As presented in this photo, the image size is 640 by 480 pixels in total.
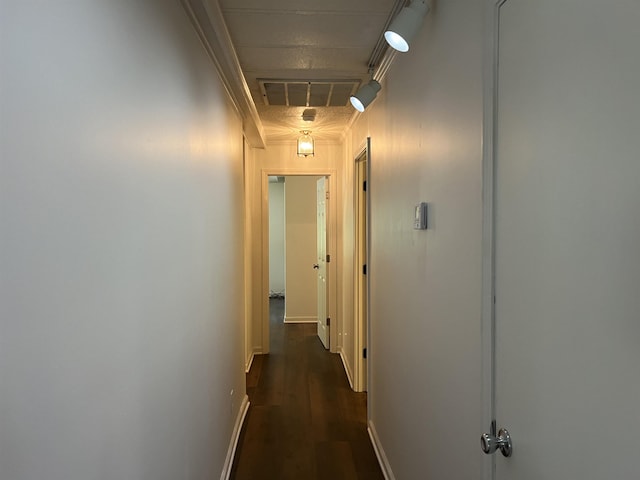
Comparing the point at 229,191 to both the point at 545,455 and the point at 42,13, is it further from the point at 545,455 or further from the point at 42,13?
the point at 545,455

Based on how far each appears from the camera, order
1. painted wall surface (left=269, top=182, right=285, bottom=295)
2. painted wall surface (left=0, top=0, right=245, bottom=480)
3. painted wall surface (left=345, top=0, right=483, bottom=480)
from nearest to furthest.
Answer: painted wall surface (left=0, top=0, right=245, bottom=480) < painted wall surface (left=345, top=0, right=483, bottom=480) < painted wall surface (left=269, top=182, right=285, bottom=295)

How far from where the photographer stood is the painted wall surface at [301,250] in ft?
20.9

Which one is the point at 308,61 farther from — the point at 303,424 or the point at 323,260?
the point at 323,260

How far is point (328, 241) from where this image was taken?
470 centimetres

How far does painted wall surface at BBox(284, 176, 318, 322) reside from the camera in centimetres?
636

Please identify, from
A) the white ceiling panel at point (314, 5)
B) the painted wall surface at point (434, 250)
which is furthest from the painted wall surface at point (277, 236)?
the white ceiling panel at point (314, 5)

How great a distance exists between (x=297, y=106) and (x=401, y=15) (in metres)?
1.87

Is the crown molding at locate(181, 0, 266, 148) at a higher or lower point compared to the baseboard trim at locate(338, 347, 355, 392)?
higher

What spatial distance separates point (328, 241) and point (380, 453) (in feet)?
8.19

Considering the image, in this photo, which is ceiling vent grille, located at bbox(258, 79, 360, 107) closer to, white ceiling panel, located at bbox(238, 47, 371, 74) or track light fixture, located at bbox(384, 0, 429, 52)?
white ceiling panel, located at bbox(238, 47, 371, 74)

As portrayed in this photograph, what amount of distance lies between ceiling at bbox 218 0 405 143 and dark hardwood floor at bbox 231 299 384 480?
2.38m

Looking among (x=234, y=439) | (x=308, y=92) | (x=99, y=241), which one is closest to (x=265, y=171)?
(x=308, y=92)

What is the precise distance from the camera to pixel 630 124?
649mm

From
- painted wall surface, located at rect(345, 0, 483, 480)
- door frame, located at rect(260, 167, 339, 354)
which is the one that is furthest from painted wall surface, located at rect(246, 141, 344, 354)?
painted wall surface, located at rect(345, 0, 483, 480)
